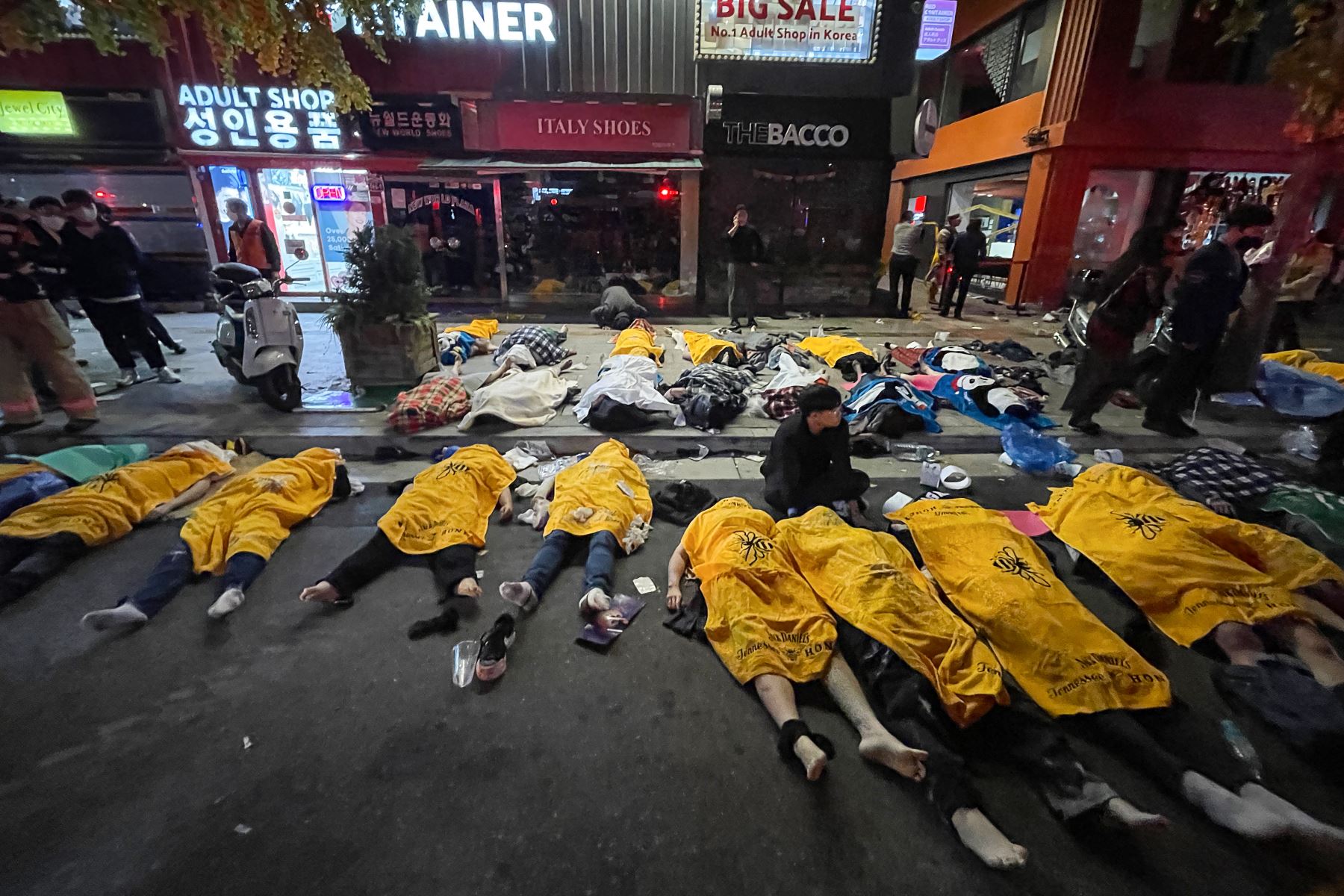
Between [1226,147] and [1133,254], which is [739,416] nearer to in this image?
[1133,254]

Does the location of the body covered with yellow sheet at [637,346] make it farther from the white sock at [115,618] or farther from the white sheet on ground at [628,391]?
the white sock at [115,618]

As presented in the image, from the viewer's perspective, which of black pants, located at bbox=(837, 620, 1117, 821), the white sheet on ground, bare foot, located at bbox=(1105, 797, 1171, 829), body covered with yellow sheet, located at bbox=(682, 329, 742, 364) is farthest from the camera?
body covered with yellow sheet, located at bbox=(682, 329, 742, 364)

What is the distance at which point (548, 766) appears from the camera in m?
2.46

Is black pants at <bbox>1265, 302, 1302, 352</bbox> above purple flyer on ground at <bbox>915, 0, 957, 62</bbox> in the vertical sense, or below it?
below

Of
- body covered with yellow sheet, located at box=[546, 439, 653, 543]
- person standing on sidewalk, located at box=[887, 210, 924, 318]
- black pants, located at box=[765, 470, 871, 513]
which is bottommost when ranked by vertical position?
body covered with yellow sheet, located at box=[546, 439, 653, 543]

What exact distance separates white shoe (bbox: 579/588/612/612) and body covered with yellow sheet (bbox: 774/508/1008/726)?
1096mm

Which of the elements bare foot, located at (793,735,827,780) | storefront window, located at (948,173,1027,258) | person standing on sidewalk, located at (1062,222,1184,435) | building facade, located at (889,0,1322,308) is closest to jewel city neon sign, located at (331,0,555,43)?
building facade, located at (889,0,1322,308)

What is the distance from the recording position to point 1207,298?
5.55 meters

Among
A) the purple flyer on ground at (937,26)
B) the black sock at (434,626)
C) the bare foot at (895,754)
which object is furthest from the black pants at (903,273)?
the black sock at (434,626)

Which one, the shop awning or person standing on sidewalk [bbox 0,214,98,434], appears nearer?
person standing on sidewalk [bbox 0,214,98,434]

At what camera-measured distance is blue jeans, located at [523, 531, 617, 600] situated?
3521 millimetres

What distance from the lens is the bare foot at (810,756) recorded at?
2299 millimetres

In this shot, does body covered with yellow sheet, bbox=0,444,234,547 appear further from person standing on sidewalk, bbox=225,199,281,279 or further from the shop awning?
the shop awning

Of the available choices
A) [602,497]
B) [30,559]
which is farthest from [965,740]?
[30,559]
